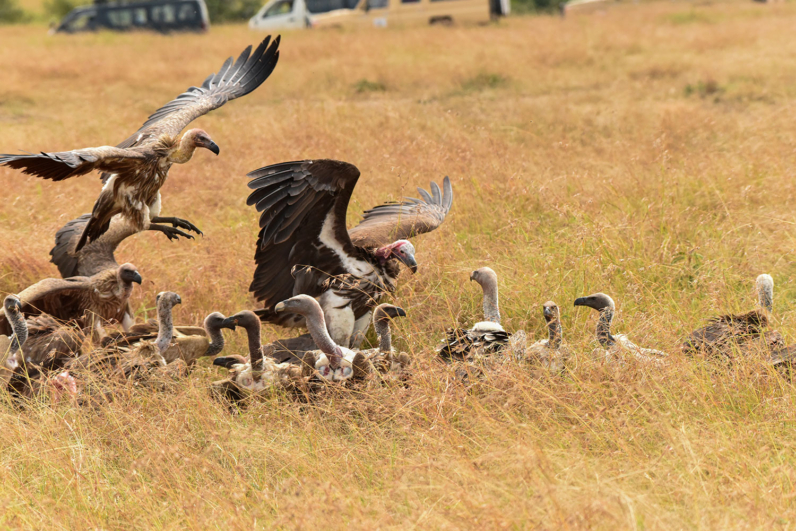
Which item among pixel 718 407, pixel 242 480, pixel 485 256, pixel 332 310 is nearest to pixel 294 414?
pixel 242 480

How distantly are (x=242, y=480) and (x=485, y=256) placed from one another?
290 centimetres

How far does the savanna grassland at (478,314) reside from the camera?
116 inches

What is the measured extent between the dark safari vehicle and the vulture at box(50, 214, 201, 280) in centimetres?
1968

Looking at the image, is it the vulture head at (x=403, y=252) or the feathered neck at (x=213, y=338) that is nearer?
the feathered neck at (x=213, y=338)

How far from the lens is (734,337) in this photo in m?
3.74

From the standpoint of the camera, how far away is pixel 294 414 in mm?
3828

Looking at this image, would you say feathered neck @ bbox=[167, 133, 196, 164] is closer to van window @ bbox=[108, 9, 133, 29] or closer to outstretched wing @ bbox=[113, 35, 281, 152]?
outstretched wing @ bbox=[113, 35, 281, 152]

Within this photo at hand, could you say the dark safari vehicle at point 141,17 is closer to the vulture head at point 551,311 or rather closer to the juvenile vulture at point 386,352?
the juvenile vulture at point 386,352

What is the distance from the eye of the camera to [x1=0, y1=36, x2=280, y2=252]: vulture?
13.1ft

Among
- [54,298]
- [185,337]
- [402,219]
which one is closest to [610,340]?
[402,219]

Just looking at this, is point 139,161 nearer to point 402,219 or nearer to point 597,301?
point 402,219

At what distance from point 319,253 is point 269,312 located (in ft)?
1.54

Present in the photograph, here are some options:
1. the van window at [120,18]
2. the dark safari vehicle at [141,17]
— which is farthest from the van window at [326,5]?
the van window at [120,18]

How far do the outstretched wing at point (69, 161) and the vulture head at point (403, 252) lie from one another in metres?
1.52
